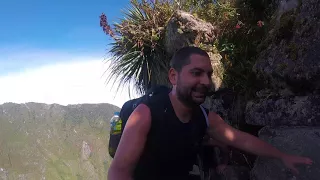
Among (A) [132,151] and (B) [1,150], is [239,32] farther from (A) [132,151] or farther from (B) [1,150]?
(B) [1,150]

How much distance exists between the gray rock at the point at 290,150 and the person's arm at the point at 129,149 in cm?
115

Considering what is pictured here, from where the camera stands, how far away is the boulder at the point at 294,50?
268 centimetres

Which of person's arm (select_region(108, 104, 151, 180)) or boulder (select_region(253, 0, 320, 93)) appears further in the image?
boulder (select_region(253, 0, 320, 93))

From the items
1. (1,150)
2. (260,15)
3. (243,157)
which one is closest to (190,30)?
(260,15)

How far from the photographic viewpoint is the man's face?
2373 mm

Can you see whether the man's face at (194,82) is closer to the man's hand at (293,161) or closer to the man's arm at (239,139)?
the man's arm at (239,139)

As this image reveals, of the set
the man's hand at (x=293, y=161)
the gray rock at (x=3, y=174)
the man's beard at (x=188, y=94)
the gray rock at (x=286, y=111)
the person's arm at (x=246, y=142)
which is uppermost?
the man's beard at (x=188, y=94)

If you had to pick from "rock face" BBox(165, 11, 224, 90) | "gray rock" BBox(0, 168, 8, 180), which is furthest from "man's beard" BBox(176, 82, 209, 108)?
"gray rock" BBox(0, 168, 8, 180)

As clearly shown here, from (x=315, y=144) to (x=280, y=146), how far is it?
325 millimetres

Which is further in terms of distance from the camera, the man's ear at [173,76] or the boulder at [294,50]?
the boulder at [294,50]

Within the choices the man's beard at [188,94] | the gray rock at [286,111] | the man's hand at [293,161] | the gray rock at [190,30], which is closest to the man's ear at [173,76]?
A: the man's beard at [188,94]

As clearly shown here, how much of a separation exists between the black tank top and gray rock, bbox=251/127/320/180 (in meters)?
0.66

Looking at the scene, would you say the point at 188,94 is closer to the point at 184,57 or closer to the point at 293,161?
the point at 184,57

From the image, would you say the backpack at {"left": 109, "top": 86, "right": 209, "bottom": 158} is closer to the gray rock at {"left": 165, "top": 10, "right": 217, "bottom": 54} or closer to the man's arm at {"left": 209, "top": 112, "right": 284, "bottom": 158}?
the man's arm at {"left": 209, "top": 112, "right": 284, "bottom": 158}
